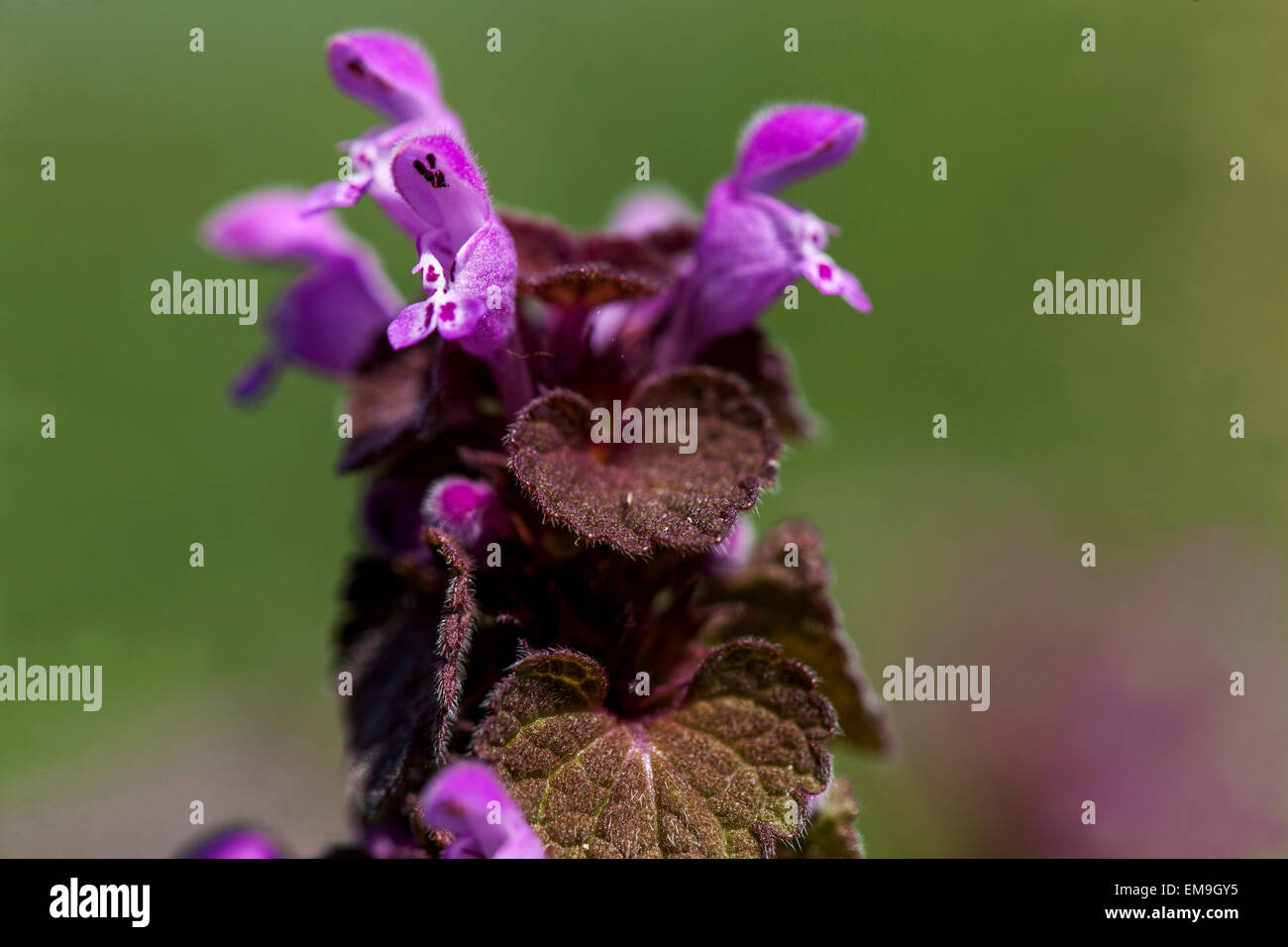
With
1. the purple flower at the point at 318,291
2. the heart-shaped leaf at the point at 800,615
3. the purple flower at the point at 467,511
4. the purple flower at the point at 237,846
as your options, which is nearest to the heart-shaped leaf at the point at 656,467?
the purple flower at the point at 467,511

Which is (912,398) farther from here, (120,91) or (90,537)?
(120,91)

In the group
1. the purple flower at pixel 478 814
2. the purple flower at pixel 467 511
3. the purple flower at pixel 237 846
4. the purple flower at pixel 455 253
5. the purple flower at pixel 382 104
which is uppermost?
the purple flower at pixel 382 104

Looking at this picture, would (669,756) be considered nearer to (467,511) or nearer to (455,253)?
(467,511)

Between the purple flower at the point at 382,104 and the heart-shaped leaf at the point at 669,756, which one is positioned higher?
the purple flower at the point at 382,104

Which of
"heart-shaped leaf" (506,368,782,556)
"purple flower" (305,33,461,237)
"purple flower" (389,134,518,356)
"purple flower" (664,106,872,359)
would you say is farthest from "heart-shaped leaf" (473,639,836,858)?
"purple flower" (305,33,461,237)

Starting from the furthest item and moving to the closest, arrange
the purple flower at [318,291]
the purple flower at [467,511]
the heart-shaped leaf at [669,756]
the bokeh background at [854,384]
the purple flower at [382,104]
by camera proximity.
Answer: the bokeh background at [854,384] → the purple flower at [318,291] → the purple flower at [382,104] → the purple flower at [467,511] → the heart-shaped leaf at [669,756]

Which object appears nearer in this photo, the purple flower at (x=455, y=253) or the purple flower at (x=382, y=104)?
the purple flower at (x=455, y=253)

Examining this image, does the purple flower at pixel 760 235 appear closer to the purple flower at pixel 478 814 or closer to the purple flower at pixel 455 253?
the purple flower at pixel 455 253

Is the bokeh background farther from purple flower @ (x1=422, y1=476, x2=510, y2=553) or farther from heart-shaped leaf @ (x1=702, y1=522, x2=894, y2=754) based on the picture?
purple flower @ (x1=422, y1=476, x2=510, y2=553)
